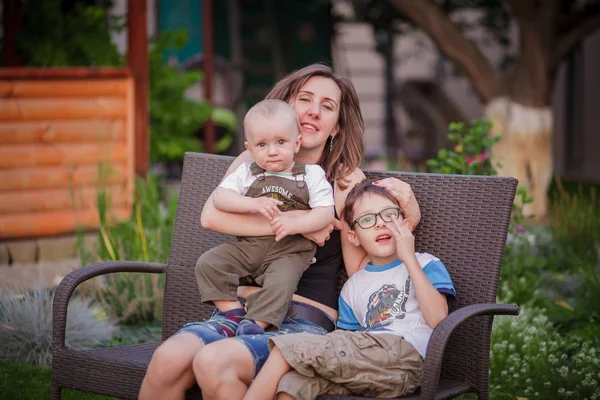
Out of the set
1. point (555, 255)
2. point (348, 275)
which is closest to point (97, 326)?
point (348, 275)

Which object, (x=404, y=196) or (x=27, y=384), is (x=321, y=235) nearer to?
(x=404, y=196)

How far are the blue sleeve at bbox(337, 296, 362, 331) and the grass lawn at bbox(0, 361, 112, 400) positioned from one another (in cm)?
136

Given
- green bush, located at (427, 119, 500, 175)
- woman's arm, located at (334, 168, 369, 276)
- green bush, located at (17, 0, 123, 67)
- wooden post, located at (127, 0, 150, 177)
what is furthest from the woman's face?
green bush, located at (17, 0, 123, 67)

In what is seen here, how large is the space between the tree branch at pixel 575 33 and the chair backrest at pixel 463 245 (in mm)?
7421

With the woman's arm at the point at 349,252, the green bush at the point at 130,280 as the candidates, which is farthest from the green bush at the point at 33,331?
the woman's arm at the point at 349,252

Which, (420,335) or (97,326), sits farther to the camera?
(97,326)

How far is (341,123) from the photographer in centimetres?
368

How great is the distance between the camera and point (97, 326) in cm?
480

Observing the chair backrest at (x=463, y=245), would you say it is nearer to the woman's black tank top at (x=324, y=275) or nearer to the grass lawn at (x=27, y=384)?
the woman's black tank top at (x=324, y=275)

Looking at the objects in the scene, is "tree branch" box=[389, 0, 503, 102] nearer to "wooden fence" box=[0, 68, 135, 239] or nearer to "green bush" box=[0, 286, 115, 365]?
"wooden fence" box=[0, 68, 135, 239]

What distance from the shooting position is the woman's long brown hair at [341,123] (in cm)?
360

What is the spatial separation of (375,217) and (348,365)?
1.87 feet

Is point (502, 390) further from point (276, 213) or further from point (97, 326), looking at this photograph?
point (97, 326)

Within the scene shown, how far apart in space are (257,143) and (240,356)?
2.38ft
